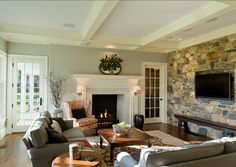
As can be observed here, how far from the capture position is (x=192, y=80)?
6180 mm

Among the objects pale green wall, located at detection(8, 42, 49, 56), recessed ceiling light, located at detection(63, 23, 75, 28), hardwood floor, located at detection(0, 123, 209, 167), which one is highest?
recessed ceiling light, located at detection(63, 23, 75, 28)

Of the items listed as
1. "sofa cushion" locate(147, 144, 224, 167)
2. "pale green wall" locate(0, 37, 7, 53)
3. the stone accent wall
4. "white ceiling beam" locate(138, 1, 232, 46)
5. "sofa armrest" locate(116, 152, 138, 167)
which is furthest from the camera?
"pale green wall" locate(0, 37, 7, 53)

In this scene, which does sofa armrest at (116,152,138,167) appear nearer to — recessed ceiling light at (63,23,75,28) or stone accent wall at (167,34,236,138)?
recessed ceiling light at (63,23,75,28)

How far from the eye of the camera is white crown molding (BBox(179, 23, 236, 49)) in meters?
4.79

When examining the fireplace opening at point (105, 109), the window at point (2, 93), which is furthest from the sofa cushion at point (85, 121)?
Answer: the window at point (2, 93)

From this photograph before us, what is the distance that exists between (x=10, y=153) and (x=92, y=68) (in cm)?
346

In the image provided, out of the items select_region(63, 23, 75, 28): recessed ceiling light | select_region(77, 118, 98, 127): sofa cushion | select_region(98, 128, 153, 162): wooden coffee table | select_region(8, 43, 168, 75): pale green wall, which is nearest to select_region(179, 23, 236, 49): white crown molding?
select_region(8, 43, 168, 75): pale green wall

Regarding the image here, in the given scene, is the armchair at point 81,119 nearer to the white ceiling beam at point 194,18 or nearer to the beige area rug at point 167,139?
the beige area rug at point 167,139

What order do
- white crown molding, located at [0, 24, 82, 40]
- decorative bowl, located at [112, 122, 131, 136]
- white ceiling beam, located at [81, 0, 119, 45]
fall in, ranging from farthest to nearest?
white crown molding, located at [0, 24, 82, 40] < decorative bowl, located at [112, 122, 131, 136] < white ceiling beam, located at [81, 0, 119, 45]

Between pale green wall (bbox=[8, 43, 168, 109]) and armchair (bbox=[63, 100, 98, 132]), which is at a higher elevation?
pale green wall (bbox=[8, 43, 168, 109])

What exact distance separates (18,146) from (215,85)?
521 cm

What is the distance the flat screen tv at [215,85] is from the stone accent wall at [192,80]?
160mm

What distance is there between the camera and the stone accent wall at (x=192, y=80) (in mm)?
4957

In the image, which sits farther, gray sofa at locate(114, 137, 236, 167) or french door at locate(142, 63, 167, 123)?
french door at locate(142, 63, 167, 123)
